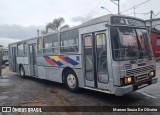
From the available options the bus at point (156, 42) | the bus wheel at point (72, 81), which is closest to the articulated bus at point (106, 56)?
the bus wheel at point (72, 81)

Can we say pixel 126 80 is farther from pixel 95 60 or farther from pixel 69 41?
pixel 69 41

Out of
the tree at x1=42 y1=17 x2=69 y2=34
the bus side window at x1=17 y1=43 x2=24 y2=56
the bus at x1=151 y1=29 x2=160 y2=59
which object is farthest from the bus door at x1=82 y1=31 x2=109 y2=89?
the tree at x1=42 y1=17 x2=69 y2=34

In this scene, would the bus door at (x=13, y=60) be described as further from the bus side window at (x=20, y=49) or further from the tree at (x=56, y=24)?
the tree at (x=56, y=24)

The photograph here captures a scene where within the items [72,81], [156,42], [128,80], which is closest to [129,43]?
[128,80]

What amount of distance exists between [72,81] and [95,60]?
80.8 inches

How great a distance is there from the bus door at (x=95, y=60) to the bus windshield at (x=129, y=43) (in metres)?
0.43

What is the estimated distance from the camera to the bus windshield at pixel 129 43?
734 centimetres

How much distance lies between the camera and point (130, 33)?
7.80m

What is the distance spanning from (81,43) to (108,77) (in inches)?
85.1

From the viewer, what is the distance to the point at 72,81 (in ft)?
31.8

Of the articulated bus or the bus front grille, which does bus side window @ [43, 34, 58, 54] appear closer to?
the articulated bus

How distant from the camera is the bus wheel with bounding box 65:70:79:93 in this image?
372 inches

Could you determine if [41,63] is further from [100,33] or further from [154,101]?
[154,101]

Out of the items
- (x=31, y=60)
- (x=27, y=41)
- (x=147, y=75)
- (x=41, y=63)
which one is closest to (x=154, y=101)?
(x=147, y=75)
